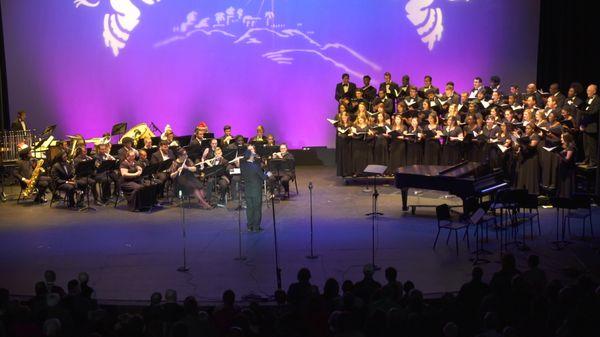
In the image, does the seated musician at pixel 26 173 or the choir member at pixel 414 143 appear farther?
the choir member at pixel 414 143

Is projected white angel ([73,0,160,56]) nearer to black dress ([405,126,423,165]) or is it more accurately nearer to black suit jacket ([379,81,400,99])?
black suit jacket ([379,81,400,99])

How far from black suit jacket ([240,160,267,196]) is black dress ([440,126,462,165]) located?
21.0 ft

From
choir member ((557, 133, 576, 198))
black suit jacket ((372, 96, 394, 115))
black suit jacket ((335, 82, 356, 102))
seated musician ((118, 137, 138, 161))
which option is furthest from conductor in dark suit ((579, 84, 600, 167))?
seated musician ((118, 137, 138, 161))

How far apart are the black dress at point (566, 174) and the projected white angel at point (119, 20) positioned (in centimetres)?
1279

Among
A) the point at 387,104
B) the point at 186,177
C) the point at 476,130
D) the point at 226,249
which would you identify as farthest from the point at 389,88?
the point at 226,249

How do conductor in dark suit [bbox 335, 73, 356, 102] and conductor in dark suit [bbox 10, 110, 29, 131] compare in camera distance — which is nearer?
conductor in dark suit [bbox 335, 73, 356, 102]

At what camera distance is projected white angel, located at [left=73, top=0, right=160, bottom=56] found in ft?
73.0

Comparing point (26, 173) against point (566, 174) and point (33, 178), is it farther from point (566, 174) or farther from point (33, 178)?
point (566, 174)

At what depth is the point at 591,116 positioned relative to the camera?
17.4 m

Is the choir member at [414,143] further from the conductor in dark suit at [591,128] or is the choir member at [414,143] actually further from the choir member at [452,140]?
the conductor in dark suit at [591,128]

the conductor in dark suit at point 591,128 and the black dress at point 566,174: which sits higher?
the conductor in dark suit at point 591,128

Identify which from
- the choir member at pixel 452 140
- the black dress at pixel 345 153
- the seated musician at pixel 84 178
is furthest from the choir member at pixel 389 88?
the seated musician at pixel 84 178

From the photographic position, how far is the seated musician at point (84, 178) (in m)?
16.6

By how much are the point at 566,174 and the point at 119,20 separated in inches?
541
